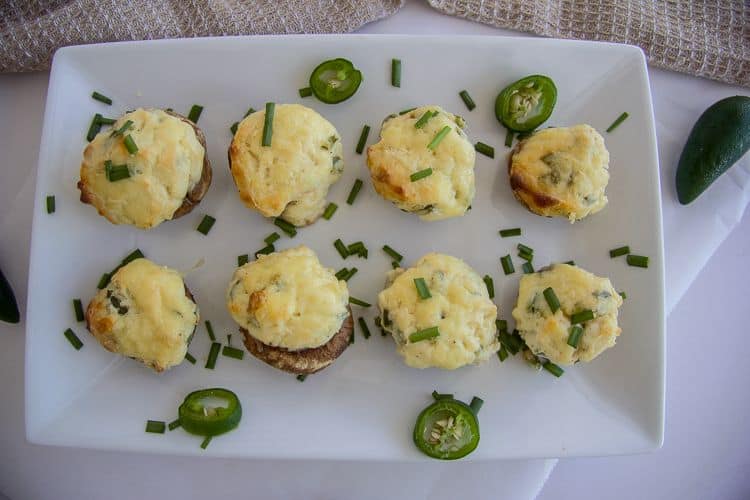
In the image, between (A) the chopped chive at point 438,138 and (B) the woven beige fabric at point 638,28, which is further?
(B) the woven beige fabric at point 638,28

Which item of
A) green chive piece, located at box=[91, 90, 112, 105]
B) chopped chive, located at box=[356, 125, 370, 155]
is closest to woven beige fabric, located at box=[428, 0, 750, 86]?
chopped chive, located at box=[356, 125, 370, 155]

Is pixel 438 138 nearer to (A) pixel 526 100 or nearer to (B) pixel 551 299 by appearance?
(A) pixel 526 100

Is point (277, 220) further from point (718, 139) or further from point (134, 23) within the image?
point (718, 139)

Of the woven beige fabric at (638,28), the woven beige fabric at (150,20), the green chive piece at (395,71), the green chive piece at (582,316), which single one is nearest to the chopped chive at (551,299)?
the green chive piece at (582,316)

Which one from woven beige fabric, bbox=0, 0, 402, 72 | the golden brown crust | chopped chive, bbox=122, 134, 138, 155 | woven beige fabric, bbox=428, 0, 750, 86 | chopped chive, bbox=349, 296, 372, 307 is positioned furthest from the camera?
woven beige fabric, bbox=428, 0, 750, 86

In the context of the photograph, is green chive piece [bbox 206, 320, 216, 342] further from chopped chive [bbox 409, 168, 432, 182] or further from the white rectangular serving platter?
chopped chive [bbox 409, 168, 432, 182]

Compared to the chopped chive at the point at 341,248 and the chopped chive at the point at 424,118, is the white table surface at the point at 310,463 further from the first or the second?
the chopped chive at the point at 341,248
